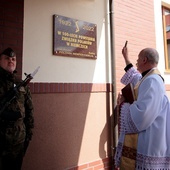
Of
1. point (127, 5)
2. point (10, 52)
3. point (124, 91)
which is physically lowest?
point (124, 91)

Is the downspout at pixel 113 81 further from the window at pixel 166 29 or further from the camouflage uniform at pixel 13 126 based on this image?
the window at pixel 166 29

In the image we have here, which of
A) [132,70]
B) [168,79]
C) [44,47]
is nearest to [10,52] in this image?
[44,47]

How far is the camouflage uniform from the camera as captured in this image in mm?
2330

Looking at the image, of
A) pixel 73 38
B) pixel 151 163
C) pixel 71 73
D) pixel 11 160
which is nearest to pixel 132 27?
pixel 73 38

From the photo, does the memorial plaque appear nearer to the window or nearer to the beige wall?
the beige wall

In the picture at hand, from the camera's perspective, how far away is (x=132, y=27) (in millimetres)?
4582

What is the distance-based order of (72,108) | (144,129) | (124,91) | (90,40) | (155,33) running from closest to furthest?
1. (144,129)
2. (124,91)
3. (72,108)
4. (90,40)
5. (155,33)

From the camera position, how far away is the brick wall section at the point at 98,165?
3539mm

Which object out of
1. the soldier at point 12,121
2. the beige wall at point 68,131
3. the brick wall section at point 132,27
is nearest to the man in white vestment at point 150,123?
the soldier at point 12,121

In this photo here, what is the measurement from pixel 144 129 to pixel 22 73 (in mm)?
1776

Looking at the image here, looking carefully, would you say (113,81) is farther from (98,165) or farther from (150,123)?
(150,123)

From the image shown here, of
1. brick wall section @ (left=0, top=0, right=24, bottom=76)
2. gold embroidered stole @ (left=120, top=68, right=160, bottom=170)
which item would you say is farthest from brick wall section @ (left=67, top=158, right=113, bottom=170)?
brick wall section @ (left=0, top=0, right=24, bottom=76)

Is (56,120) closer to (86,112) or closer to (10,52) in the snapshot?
(86,112)

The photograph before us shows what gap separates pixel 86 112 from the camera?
369cm
